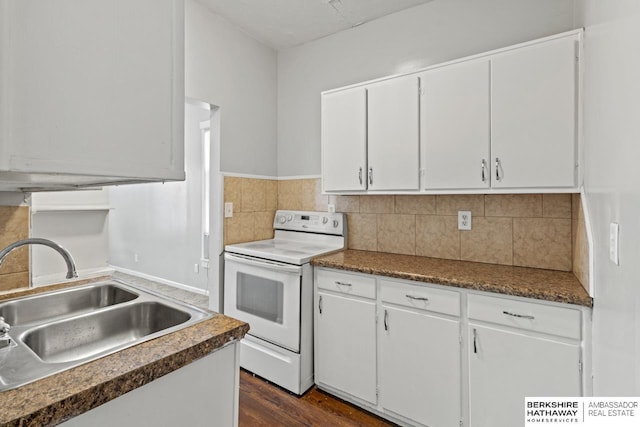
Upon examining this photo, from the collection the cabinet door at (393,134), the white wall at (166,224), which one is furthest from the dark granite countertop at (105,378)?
the white wall at (166,224)

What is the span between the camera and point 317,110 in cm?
293

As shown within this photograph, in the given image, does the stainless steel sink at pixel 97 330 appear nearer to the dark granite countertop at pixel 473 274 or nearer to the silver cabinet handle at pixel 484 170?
the dark granite countertop at pixel 473 274

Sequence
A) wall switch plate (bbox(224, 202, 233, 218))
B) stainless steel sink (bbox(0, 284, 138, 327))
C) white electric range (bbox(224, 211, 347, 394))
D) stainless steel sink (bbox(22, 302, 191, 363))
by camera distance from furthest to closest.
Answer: wall switch plate (bbox(224, 202, 233, 218)) → white electric range (bbox(224, 211, 347, 394)) → stainless steel sink (bbox(0, 284, 138, 327)) → stainless steel sink (bbox(22, 302, 191, 363))

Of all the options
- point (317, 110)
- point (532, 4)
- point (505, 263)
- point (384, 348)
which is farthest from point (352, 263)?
point (532, 4)

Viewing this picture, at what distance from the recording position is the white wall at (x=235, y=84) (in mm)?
2451

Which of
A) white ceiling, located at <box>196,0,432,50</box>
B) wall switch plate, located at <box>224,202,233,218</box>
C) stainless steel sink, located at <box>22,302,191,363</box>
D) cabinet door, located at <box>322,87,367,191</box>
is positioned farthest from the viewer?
wall switch plate, located at <box>224,202,233,218</box>

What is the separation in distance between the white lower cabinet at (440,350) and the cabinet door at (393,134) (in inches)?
26.9

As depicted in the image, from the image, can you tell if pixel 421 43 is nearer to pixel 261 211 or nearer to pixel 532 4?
pixel 532 4

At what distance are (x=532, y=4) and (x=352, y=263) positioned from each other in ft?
6.38

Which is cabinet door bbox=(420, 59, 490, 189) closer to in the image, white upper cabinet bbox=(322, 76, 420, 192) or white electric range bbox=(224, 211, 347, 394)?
white upper cabinet bbox=(322, 76, 420, 192)

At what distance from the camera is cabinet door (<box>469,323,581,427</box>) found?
143 centimetres

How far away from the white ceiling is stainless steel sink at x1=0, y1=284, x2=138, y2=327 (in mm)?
2171

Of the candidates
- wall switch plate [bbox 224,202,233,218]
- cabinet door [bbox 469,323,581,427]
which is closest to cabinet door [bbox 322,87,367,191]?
wall switch plate [bbox 224,202,233,218]

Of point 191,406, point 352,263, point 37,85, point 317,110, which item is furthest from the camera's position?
point 317,110
